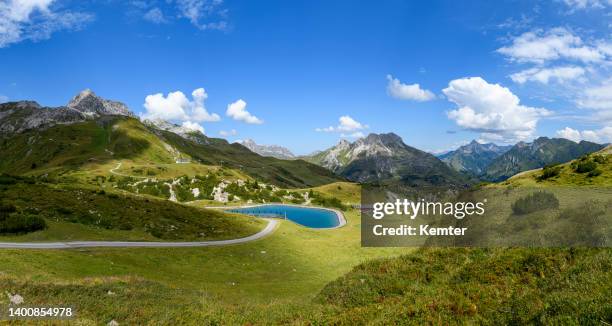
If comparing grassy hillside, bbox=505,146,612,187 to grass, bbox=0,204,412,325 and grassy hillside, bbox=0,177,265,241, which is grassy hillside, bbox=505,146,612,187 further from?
grassy hillside, bbox=0,177,265,241

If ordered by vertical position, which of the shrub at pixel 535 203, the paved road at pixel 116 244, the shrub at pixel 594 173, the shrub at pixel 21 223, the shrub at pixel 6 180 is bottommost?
the paved road at pixel 116 244

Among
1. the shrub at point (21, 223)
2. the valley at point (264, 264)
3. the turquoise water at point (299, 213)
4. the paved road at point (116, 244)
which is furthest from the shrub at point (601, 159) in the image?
the shrub at point (21, 223)

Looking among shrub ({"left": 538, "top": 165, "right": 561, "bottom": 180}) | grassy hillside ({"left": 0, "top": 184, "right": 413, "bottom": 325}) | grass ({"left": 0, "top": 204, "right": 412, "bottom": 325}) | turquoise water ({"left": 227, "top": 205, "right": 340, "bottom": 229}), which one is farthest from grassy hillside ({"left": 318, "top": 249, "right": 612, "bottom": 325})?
turquoise water ({"left": 227, "top": 205, "right": 340, "bottom": 229})

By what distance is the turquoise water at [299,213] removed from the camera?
409ft

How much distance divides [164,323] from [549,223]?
2431 centimetres

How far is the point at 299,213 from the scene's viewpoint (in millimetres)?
148625

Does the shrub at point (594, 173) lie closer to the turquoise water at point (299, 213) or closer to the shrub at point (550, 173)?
the shrub at point (550, 173)

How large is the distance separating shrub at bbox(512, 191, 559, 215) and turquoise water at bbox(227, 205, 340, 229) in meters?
91.8

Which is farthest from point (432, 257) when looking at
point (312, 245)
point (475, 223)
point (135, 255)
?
point (312, 245)

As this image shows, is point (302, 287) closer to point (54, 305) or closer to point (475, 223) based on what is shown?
point (475, 223)

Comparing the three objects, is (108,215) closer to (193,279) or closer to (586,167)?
(193,279)

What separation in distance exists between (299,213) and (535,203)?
407 ft

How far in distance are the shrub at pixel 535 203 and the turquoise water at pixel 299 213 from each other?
9181 centimetres

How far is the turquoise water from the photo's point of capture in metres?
125
